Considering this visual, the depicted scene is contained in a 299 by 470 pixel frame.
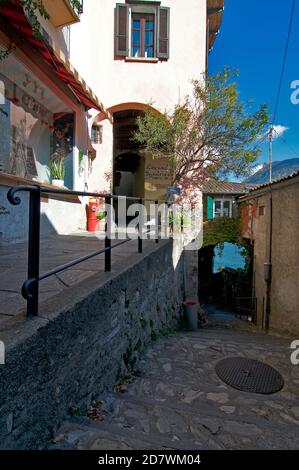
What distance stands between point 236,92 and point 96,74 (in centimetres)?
450

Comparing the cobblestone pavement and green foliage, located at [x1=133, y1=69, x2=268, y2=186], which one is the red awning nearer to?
green foliage, located at [x1=133, y1=69, x2=268, y2=186]

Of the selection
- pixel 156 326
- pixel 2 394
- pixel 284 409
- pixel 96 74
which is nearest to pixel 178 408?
pixel 284 409

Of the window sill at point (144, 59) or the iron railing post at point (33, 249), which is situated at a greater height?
the window sill at point (144, 59)

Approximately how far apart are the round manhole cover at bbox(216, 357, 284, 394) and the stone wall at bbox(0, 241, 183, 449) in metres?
1.18

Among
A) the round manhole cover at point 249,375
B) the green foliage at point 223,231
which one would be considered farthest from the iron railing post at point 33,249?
the green foliage at point 223,231

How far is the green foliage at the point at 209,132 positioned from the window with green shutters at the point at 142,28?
6.09ft

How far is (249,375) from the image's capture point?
3764mm

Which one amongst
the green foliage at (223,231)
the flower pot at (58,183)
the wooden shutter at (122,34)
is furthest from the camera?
the green foliage at (223,231)

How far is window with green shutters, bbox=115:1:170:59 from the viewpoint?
9148 millimetres

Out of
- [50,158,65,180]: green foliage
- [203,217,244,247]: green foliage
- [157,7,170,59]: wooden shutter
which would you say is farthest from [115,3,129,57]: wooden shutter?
[203,217,244,247]: green foliage

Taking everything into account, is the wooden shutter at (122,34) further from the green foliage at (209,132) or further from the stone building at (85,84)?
the green foliage at (209,132)

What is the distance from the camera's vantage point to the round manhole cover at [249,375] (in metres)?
3.43

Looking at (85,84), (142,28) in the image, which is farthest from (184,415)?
(142,28)

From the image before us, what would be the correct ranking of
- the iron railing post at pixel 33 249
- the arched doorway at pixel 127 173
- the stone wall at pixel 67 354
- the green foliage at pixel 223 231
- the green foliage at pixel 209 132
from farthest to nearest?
1. the arched doorway at pixel 127 173
2. the green foliage at pixel 223 231
3. the green foliage at pixel 209 132
4. the iron railing post at pixel 33 249
5. the stone wall at pixel 67 354
